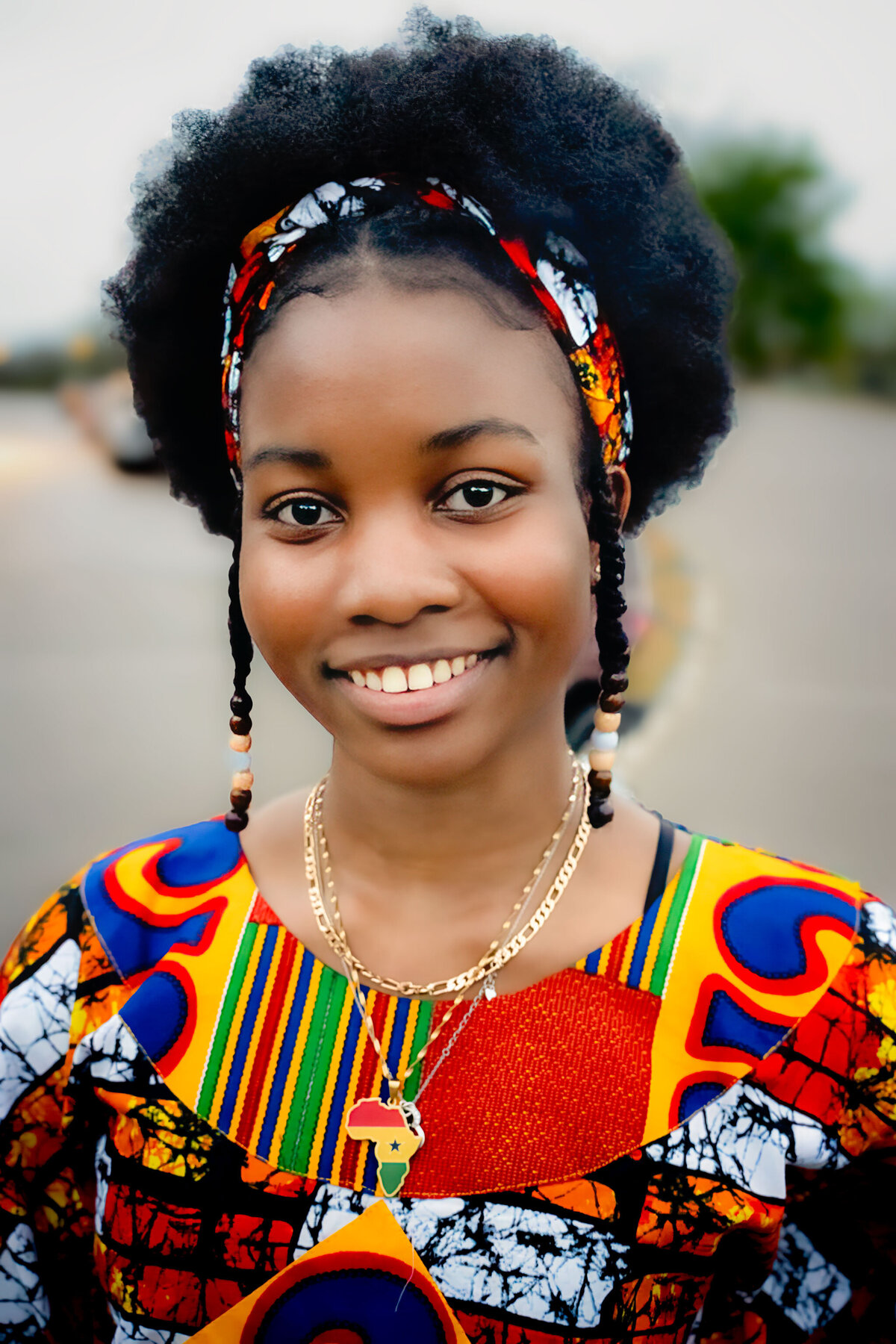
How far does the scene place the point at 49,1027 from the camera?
125 cm

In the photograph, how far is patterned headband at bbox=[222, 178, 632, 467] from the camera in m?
1.03

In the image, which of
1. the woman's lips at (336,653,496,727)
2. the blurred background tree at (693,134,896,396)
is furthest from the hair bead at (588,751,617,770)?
the blurred background tree at (693,134,896,396)

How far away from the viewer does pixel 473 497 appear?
3.27ft

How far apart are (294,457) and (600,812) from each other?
567mm

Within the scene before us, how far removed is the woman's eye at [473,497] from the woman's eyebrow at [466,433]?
0.05m

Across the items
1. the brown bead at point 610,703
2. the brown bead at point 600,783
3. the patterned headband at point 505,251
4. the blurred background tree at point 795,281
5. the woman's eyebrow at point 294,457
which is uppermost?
the blurred background tree at point 795,281

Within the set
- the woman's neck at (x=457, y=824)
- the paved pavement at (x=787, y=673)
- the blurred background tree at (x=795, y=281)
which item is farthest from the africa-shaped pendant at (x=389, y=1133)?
the blurred background tree at (x=795, y=281)

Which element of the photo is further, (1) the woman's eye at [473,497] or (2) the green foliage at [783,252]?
(2) the green foliage at [783,252]

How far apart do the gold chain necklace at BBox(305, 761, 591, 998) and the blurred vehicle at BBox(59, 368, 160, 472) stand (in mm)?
8538

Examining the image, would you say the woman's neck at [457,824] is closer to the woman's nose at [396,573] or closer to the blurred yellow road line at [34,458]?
the woman's nose at [396,573]

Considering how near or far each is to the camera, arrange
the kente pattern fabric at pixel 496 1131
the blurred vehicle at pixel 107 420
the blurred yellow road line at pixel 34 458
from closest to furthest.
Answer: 1. the kente pattern fabric at pixel 496 1131
2. the blurred vehicle at pixel 107 420
3. the blurred yellow road line at pixel 34 458

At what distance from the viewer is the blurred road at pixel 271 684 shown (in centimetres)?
533

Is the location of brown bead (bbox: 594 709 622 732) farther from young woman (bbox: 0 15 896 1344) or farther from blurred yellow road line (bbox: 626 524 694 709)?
blurred yellow road line (bbox: 626 524 694 709)

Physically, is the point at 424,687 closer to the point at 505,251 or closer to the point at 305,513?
the point at 305,513
